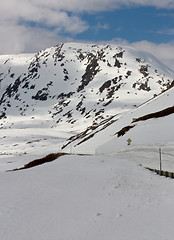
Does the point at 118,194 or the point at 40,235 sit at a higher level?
the point at 118,194

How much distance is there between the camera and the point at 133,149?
84.0 feet

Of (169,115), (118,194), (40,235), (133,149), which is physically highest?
(169,115)

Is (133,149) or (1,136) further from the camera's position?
(1,136)

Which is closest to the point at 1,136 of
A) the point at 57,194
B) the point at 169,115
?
the point at 169,115

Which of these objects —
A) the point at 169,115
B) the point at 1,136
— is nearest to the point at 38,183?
the point at 169,115

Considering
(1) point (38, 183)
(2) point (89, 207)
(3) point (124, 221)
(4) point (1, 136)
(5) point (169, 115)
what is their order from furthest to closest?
1. (4) point (1, 136)
2. (5) point (169, 115)
3. (1) point (38, 183)
4. (2) point (89, 207)
5. (3) point (124, 221)

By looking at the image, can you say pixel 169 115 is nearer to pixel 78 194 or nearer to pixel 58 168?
pixel 58 168

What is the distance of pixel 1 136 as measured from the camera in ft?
493

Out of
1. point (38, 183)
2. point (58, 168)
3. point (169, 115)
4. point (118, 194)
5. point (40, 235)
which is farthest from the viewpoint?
point (169, 115)

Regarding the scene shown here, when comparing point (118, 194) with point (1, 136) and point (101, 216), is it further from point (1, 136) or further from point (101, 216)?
point (1, 136)

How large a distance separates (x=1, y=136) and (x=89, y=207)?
479 feet

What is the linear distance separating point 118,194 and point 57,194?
3.67m

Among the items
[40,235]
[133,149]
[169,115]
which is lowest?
[40,235]

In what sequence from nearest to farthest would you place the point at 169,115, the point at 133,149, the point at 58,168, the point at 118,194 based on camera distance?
the point at 118,194, the point at 58,168, the point at 133,149, the point at 169,115
